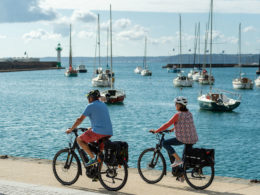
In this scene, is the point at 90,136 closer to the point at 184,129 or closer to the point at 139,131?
the point at 184,129

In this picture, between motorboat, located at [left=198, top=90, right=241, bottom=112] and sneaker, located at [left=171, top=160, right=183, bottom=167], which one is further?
motorboat, located at [left=198, top=90, right=241, bottom=112]

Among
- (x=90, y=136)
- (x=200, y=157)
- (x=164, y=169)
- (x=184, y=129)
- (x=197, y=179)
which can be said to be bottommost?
(x=197, y=179)

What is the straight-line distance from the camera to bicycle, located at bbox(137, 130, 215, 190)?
8250 mm

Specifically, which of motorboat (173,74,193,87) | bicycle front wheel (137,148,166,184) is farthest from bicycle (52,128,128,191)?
motorboat (173,74,193,87)

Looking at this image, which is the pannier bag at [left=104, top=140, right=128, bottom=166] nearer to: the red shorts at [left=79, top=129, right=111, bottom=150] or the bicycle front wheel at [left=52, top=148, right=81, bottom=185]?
the red shorts at [left=79, top=129, right=111, bottom=150]

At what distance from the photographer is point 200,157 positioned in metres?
8.12

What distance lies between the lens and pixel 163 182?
897cm

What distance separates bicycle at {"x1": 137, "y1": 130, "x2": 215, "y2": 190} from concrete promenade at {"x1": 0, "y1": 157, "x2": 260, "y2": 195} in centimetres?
14

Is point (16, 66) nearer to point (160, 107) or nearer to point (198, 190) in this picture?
point (160, 107)

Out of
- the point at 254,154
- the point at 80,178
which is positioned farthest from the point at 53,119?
the point at 80,178

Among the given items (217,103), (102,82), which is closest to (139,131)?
(217,103)

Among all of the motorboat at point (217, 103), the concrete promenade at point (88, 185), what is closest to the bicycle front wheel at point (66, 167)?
the concrete promenade at point (88, 185)

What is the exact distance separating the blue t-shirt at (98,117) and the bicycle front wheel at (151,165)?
1.08 meters

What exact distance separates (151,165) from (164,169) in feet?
1.11
